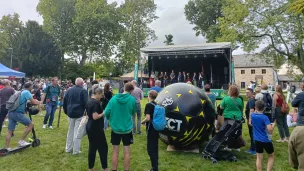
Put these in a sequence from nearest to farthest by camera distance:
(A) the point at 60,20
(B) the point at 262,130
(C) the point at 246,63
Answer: (B) the point at 262,130, (A) the point at 60,20, (C) the point at 246,63

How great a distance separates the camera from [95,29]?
39406 millimetres

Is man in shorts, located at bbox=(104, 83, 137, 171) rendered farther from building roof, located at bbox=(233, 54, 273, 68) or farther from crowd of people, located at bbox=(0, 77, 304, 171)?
building roof, located at bbox=(233, 54, 273, 68)

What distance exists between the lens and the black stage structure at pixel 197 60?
18609 mm

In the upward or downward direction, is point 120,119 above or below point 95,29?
below

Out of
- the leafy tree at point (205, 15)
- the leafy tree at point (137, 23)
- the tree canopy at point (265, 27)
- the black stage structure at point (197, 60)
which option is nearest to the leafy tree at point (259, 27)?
the tree canopy at point (265, 27)

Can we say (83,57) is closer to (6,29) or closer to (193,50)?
(6,29)

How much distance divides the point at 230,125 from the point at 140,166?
2345mm

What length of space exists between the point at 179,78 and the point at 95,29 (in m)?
23.3

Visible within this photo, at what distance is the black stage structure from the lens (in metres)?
18.6

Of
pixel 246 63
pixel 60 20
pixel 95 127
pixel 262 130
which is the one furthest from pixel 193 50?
pixel 246 63

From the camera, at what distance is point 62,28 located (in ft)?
132

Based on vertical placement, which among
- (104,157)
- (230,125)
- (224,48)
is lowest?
(104,157)

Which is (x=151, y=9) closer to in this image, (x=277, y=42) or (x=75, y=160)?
(x=277, y=42)

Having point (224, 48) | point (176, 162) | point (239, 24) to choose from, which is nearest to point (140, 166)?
point (176, 162)
